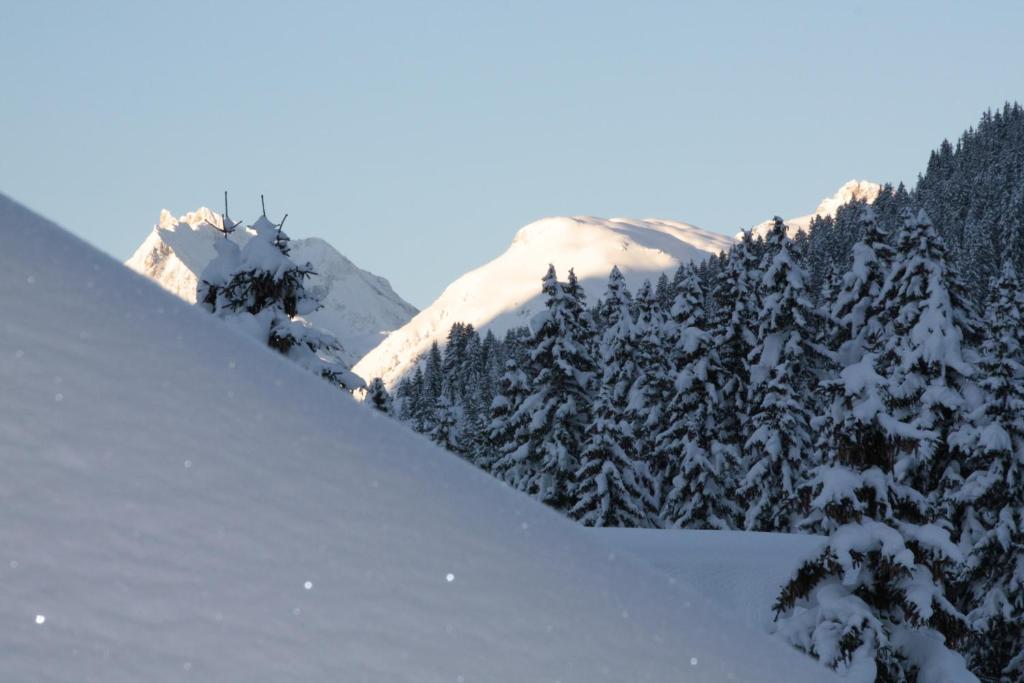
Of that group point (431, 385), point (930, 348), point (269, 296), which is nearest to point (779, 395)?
point (930, 348)

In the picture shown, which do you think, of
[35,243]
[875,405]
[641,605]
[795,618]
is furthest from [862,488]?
[35,243]

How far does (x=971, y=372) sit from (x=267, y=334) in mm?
17809

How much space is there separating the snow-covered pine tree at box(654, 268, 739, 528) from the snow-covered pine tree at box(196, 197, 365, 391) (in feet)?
49.9

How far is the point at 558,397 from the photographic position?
3341 cm

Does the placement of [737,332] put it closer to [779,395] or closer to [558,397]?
[779,395]

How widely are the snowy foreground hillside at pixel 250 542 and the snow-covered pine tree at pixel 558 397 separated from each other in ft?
92.0

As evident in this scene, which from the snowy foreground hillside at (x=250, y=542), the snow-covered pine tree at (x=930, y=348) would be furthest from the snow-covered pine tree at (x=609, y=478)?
the snowy foreground hillside at (x=250, y=542)

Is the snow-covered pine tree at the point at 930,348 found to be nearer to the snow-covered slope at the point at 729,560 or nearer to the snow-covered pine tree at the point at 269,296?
the snow-covered slope at the point at 729,560

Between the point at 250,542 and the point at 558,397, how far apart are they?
30371mm

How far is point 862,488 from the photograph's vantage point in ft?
43.6

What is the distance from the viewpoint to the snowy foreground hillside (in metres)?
2.69

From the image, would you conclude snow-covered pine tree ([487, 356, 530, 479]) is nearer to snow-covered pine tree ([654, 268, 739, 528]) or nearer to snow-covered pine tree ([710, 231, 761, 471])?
snow-covered pine tree ([654, 268, 739, 528])

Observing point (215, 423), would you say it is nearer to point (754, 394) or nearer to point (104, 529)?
point (104, 529)

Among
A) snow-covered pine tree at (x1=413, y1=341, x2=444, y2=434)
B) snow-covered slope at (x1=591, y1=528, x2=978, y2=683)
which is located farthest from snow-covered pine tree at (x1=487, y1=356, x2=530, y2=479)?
snow-covered pine tree at (x1=413, y1=341, x2=444, y2=434)
